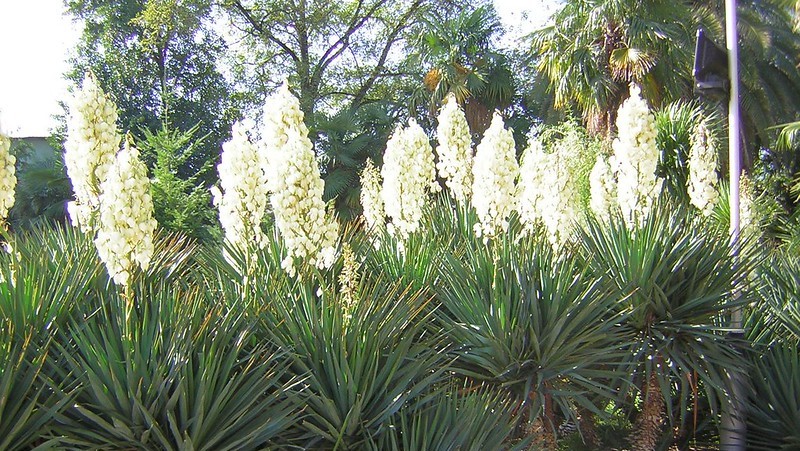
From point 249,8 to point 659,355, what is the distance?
63.6ft

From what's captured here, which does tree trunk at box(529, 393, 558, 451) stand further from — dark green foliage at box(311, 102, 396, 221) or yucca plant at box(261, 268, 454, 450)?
dark green foliage at box(311, 102, 396, 221)

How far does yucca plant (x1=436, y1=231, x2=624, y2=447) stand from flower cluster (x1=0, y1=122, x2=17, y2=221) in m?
2.99

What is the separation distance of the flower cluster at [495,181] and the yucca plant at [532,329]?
1.81 ft

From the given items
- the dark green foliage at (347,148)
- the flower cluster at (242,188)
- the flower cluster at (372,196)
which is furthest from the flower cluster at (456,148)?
the dark green foliage at (347,148)

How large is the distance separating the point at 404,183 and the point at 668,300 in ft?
→ 7.34

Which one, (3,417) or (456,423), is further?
(456,423)

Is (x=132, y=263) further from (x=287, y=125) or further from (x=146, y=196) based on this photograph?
(x=287, y=125)

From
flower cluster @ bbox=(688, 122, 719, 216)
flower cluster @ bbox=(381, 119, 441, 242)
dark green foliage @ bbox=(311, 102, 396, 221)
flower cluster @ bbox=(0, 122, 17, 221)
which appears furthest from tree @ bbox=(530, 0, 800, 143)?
flower cluster @ bbox=(0, 122, 17, 221)

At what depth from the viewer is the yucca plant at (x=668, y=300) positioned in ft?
15.5

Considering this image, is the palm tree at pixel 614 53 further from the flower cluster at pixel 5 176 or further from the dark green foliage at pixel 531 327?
the flower cluster at pixel 5 176

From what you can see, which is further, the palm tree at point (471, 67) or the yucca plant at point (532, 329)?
the palm tree at point (471, 67)

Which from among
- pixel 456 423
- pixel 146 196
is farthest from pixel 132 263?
pixel 456 423

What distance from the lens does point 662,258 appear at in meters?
4.95

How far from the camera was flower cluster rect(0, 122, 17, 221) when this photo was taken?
4762 millimetres
